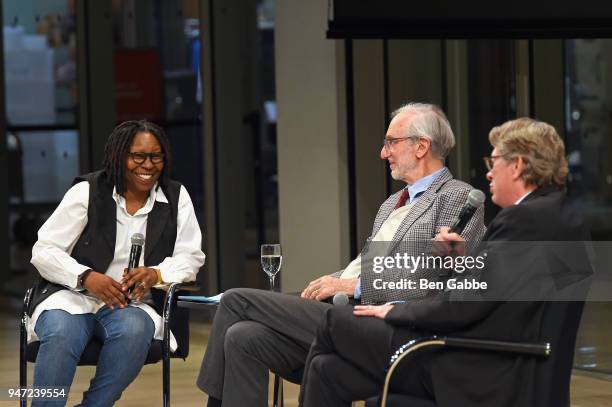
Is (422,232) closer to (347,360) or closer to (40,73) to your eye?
(347,360)

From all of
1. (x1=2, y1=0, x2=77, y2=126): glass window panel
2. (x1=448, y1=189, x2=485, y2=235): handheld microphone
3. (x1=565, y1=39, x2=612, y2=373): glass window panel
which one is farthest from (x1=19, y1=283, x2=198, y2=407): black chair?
(x1=565, y1=39, x2=612, y2=373): glass window panel

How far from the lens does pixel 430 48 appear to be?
25.0ft

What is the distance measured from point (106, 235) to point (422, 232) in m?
1.28

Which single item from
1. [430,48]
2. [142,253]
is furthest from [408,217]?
[430,48]

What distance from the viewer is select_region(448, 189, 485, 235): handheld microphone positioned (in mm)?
3801

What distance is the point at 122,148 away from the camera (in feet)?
15.7

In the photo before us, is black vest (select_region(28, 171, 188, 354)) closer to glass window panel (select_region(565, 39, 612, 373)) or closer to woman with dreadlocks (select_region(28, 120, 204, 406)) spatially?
woman with dreadlocks (select_region(28, 120, 204, 406))

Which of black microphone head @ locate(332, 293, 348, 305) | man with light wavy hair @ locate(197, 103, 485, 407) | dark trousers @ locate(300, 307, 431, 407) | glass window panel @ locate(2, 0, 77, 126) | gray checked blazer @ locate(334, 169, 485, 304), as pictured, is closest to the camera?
dark trousers @ locate(300, 307, 431, 407)

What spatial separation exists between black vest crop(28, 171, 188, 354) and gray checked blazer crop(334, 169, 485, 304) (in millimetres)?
924

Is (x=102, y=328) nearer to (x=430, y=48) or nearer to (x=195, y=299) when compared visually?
(x=195, y=299)

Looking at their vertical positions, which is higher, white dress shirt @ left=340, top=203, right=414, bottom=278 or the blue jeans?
→ white dress shirt @ left=340, top=203, right=414, bottom=278

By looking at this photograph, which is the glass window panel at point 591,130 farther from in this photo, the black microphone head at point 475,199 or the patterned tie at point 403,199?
the black microphone head at point 475,199

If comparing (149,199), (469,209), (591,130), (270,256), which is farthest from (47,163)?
(469,209)

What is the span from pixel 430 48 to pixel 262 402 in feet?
12.7
